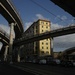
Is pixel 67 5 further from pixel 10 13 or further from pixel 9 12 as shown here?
pixel 10 13

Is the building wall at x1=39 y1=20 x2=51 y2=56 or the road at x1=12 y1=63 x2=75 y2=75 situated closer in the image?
the road at x1=12 y1=63 x2=75 y2=75

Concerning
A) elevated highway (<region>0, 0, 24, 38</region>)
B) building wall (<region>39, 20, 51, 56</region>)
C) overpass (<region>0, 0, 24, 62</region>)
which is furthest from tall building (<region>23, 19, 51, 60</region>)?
elevated highway (<region>0, 0, 24, 38</region>)

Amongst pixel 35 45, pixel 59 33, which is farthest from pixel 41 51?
pixel 59 33

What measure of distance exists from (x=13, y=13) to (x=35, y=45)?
231 ft

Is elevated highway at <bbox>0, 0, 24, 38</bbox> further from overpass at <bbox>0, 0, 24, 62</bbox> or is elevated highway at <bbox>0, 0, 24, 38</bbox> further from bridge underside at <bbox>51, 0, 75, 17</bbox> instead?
bridge underside at <bbox>51, 0, 75, 17</bbox>

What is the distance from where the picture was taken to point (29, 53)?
6137 inches

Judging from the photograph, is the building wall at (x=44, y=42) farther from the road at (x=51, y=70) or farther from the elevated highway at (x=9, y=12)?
the road at (x=51, y=70)

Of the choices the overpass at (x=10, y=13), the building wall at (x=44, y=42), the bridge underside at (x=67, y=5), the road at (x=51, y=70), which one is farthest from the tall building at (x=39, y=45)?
the bridge underside at (x=67, y=5)

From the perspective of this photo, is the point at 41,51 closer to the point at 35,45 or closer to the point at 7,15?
the point at 35,45

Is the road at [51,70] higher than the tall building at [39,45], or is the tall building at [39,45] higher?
the tall building at [39,45]

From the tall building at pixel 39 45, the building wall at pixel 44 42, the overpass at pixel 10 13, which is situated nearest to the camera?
the overpass at pixel 10 13

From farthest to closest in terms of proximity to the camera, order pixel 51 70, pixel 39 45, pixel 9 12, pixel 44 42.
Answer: pixel 44 42, pixel 39 45, pixel 9 12, pixel 51 70

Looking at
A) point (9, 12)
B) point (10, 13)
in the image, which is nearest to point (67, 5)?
point (9, 12)

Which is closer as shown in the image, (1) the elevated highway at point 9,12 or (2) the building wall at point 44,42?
(1) the elevated highway at point 9,12
